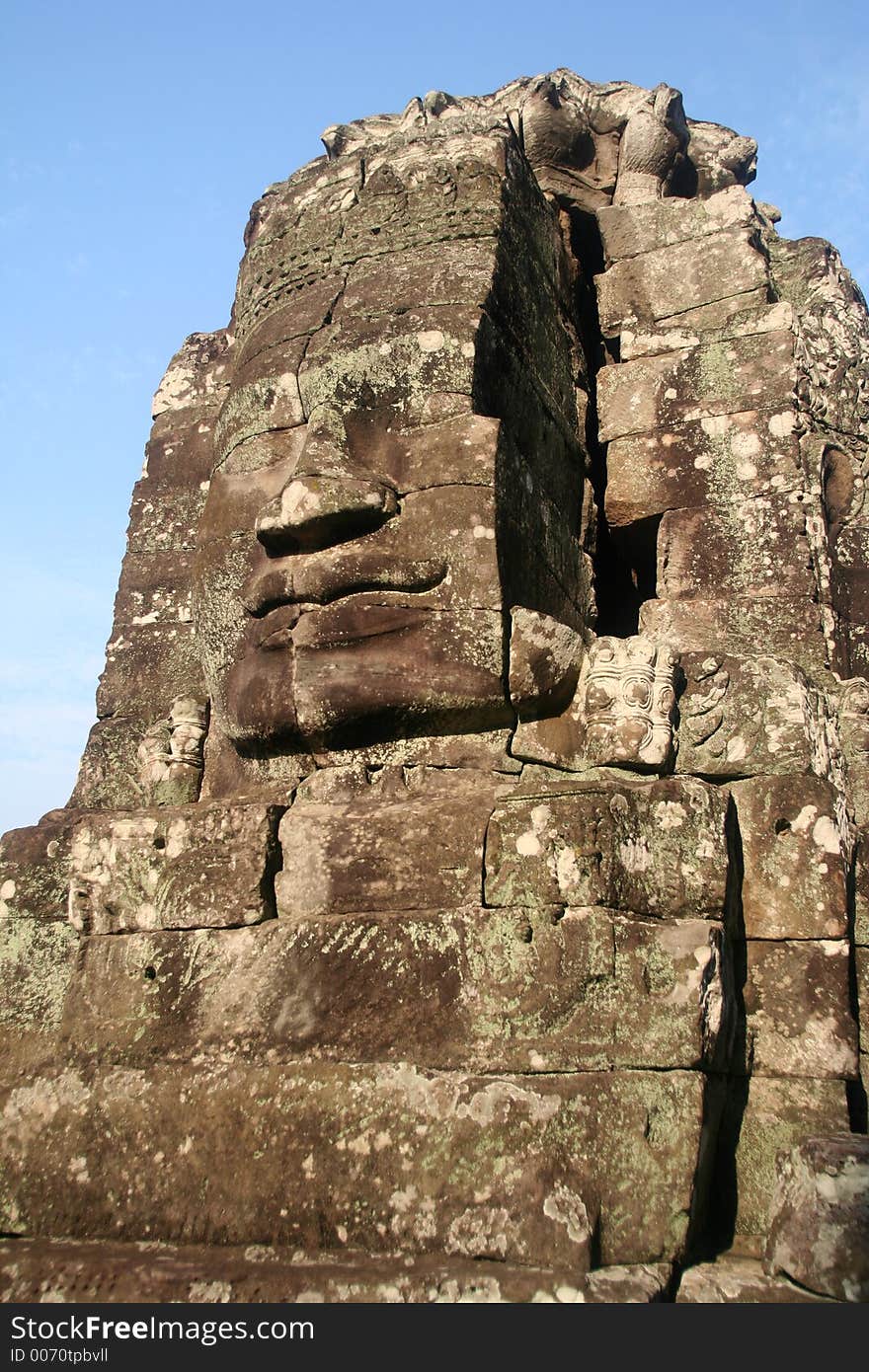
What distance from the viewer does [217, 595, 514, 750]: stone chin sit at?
145 inches

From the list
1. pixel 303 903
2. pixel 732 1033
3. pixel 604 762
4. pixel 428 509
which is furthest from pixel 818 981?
pixel 428 509

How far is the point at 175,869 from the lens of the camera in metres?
3.57

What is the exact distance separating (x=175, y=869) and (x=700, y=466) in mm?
2915

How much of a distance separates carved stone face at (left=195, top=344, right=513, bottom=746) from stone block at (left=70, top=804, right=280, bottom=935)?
412mm

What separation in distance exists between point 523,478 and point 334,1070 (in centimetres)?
220

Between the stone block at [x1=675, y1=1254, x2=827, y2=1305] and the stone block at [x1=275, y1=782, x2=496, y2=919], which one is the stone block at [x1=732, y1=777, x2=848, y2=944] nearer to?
the stone block at [x1=275, y1=782, x2=496, y2=919]

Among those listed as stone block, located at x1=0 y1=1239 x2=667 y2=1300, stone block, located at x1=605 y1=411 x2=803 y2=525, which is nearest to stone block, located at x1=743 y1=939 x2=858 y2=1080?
stone block, located at x1=0 y1=1239 x2=667 y2=1300

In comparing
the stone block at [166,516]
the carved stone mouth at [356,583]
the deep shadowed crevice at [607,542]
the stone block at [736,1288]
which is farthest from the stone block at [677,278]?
the stone block at [736,1288]

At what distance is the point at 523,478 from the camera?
4.18 m

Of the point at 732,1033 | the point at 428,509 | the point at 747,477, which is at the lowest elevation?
the point at 732,1033

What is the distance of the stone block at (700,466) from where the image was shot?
4.88 m

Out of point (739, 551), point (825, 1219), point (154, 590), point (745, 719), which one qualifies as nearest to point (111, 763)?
point (154, 590)

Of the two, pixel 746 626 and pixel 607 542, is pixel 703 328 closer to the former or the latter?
pixel 607 542

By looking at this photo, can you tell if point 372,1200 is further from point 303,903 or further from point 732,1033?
point 732,1033
